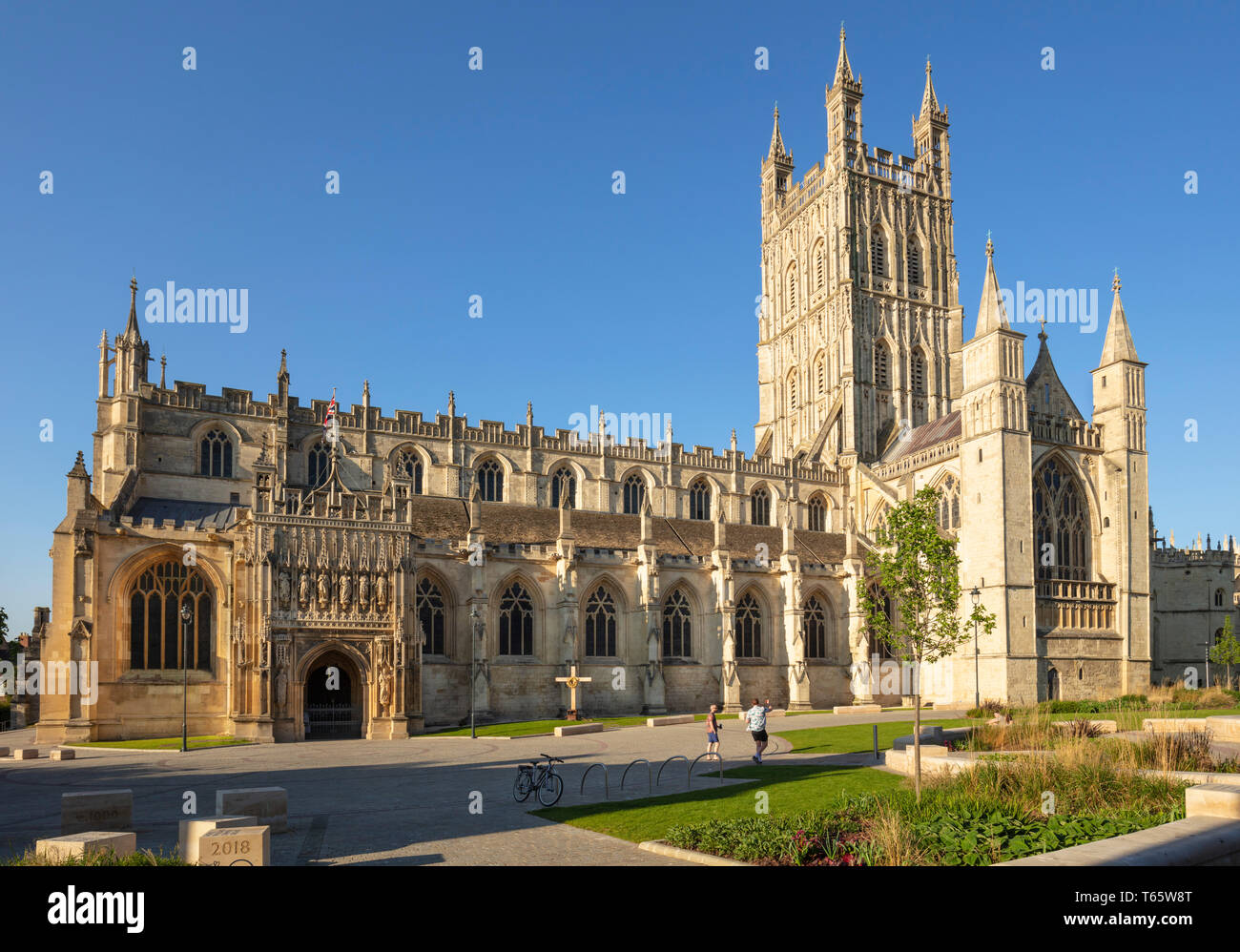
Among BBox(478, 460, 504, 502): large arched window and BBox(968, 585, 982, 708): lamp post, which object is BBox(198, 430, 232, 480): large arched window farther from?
BBox(968, 585, 982, 708): lamp post

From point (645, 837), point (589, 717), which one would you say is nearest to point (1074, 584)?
point (589, 717)

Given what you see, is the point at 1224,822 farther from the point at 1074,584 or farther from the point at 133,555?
the point at 1074,584

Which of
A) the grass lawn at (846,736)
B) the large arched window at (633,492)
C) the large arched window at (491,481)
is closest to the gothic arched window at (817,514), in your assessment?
the large arched window at (633,492)

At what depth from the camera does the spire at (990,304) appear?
51412 mm

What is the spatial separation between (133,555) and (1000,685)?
3936 cm

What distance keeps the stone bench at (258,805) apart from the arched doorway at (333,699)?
23.2 m

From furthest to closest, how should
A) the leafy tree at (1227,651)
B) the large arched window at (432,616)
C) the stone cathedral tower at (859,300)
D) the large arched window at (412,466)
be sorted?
the stone cathedral tower at (859,300), the leafy tree at (1227,651), the large arched window at (412,466), the large arched window at (432,616)

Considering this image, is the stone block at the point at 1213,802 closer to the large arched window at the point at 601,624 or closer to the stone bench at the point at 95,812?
the stone bench at the point at 95,812

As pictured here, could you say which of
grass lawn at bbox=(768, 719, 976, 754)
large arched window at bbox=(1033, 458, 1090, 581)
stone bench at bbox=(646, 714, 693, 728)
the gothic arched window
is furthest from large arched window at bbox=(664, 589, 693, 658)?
large arched window at bbox=(1033, 458, 1090, 581)

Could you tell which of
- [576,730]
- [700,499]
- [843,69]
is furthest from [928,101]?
[576,730]

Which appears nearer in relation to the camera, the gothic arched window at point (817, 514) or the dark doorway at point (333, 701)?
the dark doorway at point (333, 701)

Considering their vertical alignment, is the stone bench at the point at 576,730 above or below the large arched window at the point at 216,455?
below

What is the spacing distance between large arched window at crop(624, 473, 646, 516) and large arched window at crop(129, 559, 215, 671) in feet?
86.1

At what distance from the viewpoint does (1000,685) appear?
156 ft
